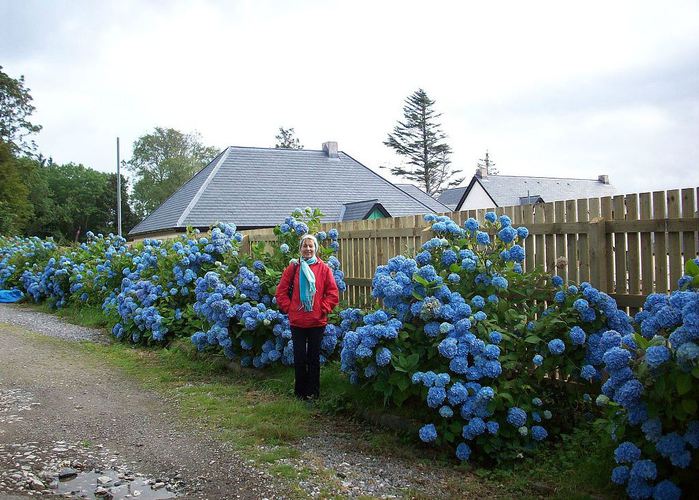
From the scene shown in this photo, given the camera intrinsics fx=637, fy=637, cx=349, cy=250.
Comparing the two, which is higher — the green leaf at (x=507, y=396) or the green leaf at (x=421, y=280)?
the green leaf at (x=421, y=280)

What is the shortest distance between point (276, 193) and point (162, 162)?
3824cm

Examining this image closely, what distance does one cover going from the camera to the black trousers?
630 centimetres

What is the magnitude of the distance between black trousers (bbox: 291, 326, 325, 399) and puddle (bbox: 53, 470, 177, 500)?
221 cm

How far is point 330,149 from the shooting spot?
33.8 metres

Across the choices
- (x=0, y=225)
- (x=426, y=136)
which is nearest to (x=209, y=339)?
(x=0, y=225)

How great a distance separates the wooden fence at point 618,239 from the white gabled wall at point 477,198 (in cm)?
3802

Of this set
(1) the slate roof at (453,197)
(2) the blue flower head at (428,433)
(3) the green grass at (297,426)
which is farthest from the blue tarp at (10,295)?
(1) the slate roof at (453,197)

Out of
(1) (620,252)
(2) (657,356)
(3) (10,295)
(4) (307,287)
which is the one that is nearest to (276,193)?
(3) (10,295)

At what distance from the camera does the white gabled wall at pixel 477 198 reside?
43.6m

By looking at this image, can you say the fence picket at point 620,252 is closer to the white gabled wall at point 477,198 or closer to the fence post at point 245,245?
the fence post at point 245,245

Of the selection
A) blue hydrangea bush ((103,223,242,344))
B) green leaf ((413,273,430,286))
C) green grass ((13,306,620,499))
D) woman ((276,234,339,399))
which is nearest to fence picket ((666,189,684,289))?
green grass ((13,306,620,499))

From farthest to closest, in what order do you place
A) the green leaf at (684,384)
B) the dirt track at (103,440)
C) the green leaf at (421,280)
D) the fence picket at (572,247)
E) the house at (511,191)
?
the house at (511,191), the fence picket at (572,247), the green leaf at (421,280), the dirt track at (103,440), the green leaf at (684,384)

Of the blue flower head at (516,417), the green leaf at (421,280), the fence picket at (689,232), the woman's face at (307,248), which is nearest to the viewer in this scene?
the blue flower head at (516,417)

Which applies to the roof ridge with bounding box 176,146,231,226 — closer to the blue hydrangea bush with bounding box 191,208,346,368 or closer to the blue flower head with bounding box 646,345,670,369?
the blue hydrangea bush with bounding box 191,208,346,368
